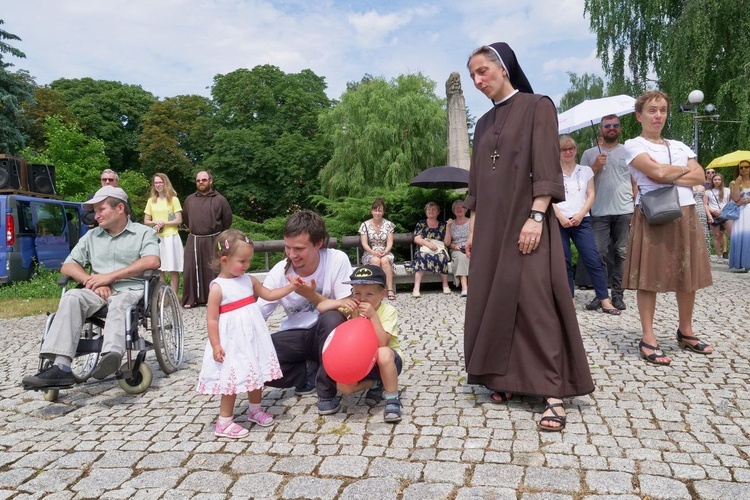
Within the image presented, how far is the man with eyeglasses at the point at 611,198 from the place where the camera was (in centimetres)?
792

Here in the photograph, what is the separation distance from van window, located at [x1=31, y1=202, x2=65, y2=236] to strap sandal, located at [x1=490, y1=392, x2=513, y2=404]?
13.5m

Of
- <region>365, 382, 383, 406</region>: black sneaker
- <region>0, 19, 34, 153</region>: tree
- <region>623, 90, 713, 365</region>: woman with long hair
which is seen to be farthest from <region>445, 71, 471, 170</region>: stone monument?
<region>0, 19, 34, 153</region>: tree

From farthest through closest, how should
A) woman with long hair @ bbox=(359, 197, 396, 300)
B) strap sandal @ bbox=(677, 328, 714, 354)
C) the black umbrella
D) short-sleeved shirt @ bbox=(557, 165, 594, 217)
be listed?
the black umbrella
woman with long hair @ bbox=(359, 197, 396, 300)
short-sleeved shirt @ bbox=(557, 165, 594, 217)
strap sandal @ bbox=(677, 328, 714, 354)

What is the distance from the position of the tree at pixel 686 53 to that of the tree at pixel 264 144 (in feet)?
65.2

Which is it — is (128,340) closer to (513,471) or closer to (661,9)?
(513,471)

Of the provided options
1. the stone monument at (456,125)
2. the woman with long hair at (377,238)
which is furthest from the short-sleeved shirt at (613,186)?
the stone monument at (456,125)

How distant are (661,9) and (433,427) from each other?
21959 mm

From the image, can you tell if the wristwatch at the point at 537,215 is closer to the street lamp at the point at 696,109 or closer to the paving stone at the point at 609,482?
the paving stone at the point at 609,482

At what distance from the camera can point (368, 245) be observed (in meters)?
10.4

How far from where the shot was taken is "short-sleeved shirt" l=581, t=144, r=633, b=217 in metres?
7.96

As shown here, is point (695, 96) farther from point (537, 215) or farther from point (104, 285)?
point (104, 285)

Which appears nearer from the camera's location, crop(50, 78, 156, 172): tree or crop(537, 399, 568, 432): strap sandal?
crop(537, 399, 568, 432): strap sandal

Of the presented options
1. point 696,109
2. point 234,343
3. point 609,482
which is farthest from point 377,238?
point 696,109

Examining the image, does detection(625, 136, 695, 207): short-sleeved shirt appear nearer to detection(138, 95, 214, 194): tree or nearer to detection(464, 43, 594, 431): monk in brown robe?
detection(464, 43, 594, 431): monk in brown robe
